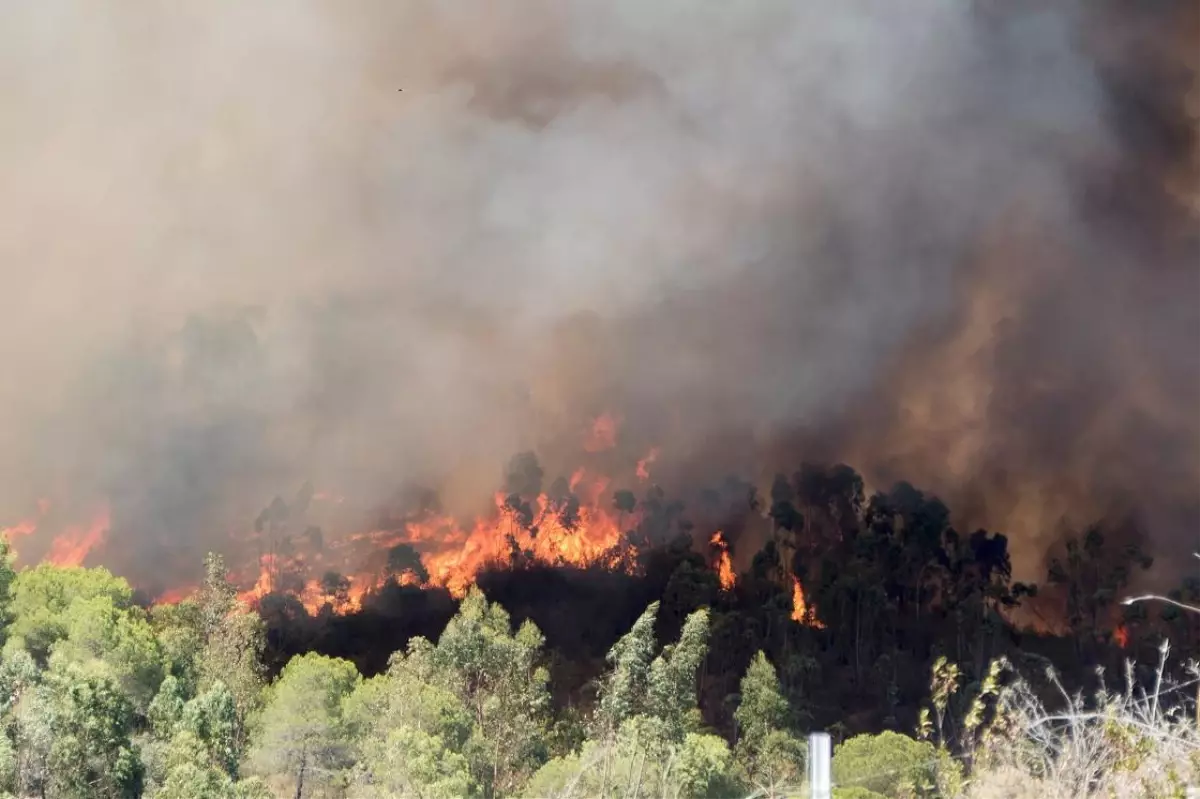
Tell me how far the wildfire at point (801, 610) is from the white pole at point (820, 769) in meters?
53.5

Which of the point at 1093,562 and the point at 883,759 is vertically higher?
the point at 1093,562

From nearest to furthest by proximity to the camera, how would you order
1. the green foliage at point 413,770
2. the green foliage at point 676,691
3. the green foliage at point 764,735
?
Answer: the green foliage at point 413,770 → the green foliage at point 676,691 → the green foliage at point 764,735

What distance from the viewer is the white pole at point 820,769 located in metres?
5.24

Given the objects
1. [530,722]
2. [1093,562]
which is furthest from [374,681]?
[1093,562]

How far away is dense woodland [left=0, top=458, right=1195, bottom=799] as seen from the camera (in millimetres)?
26828

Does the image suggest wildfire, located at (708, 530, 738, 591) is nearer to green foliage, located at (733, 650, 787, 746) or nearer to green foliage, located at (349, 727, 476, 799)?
green foliage, located at (733, 650, 787, 746)

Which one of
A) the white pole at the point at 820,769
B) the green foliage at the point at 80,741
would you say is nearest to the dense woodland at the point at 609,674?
the green foliage at the point at 80,741

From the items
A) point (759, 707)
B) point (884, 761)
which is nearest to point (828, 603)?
point (759, 707)

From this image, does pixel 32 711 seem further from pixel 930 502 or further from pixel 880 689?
pixel 930 502

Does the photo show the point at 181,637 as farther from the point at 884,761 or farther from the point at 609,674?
the point at 884,761

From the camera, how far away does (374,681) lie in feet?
129

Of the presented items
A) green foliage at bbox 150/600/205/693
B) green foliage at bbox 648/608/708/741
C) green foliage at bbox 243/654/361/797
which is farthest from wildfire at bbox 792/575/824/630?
green foliage at bbox 150/600/205/693

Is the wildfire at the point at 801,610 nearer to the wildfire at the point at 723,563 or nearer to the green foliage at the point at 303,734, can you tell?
the wildfire at the point at 723,563

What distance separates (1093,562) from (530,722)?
122 ft
